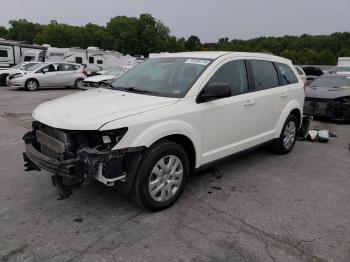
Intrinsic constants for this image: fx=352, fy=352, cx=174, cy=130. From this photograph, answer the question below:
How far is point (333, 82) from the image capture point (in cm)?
1066

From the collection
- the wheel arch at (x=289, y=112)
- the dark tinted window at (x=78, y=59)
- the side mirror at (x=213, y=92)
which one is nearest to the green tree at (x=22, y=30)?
the dark tinted window at (x=78, y=59)

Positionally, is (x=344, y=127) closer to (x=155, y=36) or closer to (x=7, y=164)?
(x=7, y=164)

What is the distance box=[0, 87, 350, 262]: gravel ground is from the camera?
121 inches

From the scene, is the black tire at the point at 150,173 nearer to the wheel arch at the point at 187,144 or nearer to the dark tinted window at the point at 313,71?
the wheel arch at the point at 187,144

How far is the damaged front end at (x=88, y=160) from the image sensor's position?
325 centimetres

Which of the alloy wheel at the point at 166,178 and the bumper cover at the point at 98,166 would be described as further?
the alloy wheel at the point at 166,178

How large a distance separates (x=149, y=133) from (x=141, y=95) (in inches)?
30.1

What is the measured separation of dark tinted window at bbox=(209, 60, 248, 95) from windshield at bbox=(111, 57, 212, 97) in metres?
0.22

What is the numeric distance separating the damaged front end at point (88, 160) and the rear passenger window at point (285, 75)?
3.31m

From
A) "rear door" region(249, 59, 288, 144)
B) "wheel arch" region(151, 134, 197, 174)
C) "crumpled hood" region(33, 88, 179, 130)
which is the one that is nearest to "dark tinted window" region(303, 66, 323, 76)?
"rear door" region(249, 59, 288, 144)

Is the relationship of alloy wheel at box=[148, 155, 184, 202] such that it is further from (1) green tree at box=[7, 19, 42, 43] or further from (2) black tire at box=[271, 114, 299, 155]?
(1) green tree at box=[7, 19, 42, 43]

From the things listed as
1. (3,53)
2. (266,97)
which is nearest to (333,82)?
(266,97)

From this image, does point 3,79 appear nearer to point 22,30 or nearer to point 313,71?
point 313,71

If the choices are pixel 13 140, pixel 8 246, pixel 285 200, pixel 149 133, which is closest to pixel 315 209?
pixel 285 200
